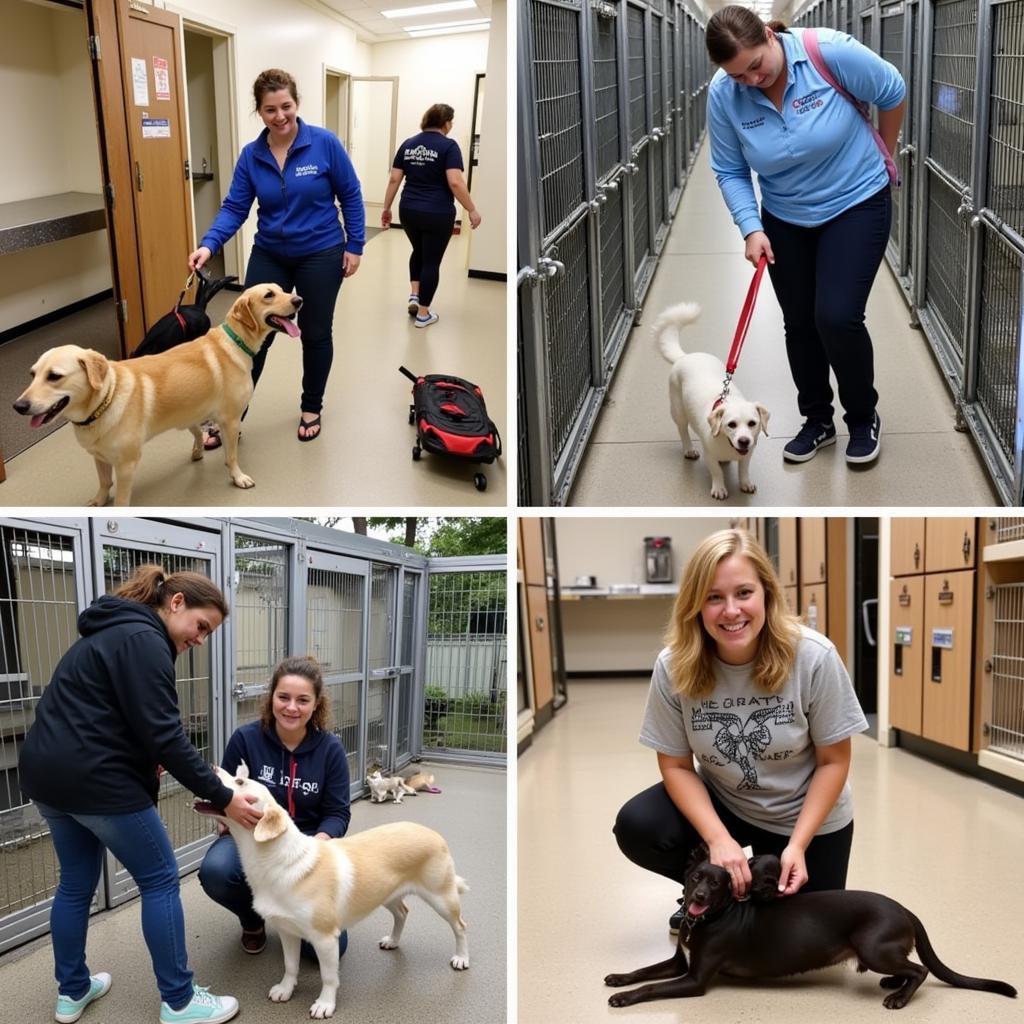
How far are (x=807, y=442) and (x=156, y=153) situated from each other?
4061mm

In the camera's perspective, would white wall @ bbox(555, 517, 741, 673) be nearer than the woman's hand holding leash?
No

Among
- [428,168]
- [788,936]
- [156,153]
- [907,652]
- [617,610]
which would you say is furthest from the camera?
[617,610]

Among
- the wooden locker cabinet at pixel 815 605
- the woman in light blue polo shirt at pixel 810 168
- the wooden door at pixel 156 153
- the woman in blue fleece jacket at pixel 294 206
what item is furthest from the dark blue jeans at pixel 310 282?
the wooden locker cabinet at pixel 815 605

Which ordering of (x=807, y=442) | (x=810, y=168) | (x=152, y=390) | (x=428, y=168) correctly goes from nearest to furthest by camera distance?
(x=810, y=168), (x=152, y=390), (x=807, y=442), (x=428, y=168)

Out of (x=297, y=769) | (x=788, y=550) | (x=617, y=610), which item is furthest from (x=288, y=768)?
(x=617, y=610)

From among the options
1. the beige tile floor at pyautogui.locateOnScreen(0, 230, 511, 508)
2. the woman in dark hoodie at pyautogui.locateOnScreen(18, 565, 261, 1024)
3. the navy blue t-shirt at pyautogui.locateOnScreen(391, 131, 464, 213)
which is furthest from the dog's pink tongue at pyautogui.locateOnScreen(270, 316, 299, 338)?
the navy blue t-shirt at pyautogui.locateOnScreen(391, 131, 464, 213)

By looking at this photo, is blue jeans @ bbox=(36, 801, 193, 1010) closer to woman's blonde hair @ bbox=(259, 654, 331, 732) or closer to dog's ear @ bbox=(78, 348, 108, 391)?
woman's blonde hair @ bbox=(259, 654, 331, 732)

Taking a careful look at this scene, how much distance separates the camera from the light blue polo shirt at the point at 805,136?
2.72 m

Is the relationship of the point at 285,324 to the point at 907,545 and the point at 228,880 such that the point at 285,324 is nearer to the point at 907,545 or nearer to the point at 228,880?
the point at 228,880

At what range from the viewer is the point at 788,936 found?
1.92 metres

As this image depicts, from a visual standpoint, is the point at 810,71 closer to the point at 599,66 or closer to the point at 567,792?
the point at 599,66

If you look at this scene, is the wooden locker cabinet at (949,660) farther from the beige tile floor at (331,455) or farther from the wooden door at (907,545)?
the beige tile floor at (331,455)

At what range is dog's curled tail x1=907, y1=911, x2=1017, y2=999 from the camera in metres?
1.92

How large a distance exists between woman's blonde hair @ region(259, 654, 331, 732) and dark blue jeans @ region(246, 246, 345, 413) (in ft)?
5.77
